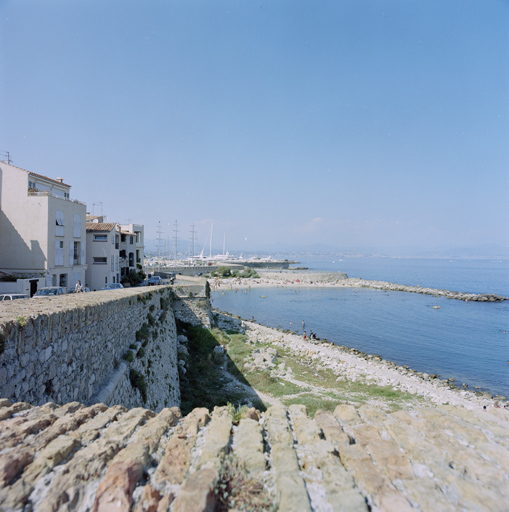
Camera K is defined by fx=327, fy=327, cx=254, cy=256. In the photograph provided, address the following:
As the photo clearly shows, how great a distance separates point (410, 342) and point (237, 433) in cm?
3853

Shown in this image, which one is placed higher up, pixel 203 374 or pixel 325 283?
pixel 203 374

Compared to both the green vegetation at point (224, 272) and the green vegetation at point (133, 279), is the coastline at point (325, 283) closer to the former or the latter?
the green vegetation at point (224, 272)

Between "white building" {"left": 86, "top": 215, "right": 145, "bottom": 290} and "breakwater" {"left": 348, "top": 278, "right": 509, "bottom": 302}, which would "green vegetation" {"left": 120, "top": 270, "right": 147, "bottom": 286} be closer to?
"white building" {"left": 86, "top": 215, "right": 145, "bottom": 290}

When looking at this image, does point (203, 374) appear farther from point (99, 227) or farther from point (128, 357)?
point (99, 227)

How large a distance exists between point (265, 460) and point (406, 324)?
48.9 m

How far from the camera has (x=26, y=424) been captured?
3455 millimetres

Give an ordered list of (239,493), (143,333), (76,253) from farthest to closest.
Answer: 1. (76,253)
2. (143,333)
3. (239,493)

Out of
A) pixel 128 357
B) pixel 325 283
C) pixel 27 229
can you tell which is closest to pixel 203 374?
pixel 128 357

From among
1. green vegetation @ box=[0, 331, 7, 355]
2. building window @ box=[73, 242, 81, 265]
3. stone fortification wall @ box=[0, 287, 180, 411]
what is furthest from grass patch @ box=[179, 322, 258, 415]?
building window @ box=[73, 242, 81, 265]

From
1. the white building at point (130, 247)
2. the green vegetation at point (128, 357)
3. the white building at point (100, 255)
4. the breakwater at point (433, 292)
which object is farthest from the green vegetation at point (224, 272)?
the green vegetation at point (128, 357)

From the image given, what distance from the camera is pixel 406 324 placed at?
152ft

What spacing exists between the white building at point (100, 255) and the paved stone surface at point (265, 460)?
3353 centimetres

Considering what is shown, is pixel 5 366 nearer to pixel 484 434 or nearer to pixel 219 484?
pixel 219 484

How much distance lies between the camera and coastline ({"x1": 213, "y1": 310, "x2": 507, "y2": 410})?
2128cm
